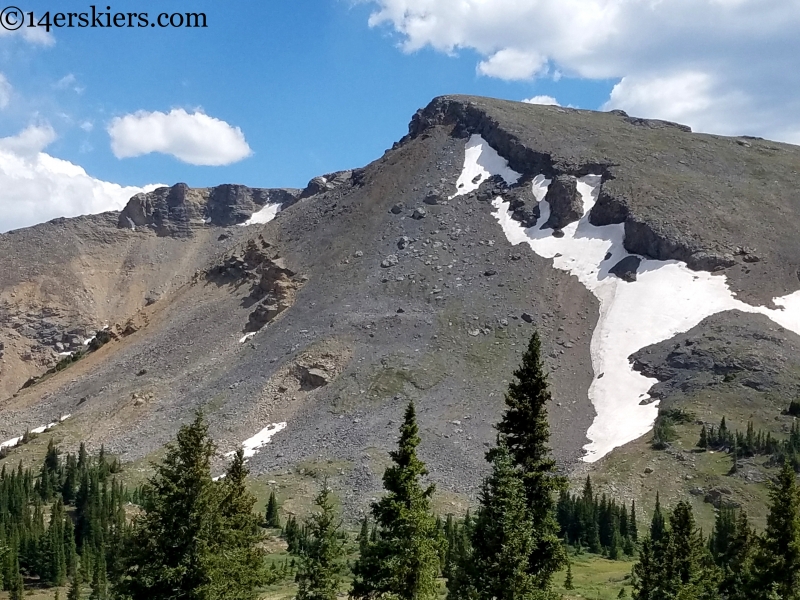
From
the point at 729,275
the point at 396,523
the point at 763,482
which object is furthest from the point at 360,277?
the point at 396,523

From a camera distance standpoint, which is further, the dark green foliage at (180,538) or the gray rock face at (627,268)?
the gray rock face at (627,268)

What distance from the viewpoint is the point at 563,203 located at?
140000 millimetres

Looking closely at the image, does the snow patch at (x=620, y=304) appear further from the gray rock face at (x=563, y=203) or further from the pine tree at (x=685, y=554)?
the pine tree at (x=685, y=554)

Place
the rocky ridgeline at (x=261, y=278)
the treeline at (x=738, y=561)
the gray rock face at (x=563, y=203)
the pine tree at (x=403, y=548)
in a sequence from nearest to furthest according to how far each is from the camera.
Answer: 1. the pine tree at (x=403, y=548)
2. the treeline at (x=738, y=561)
3. the rocky ridgeline at (x=261, y=278)
4. the gray rock face at (x=563, y=203)

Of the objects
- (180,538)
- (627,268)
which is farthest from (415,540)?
(627,268)

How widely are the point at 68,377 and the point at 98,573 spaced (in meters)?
73.3

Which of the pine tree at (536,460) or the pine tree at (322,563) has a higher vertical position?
the pine tree at (536,460)

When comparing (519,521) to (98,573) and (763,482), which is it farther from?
(763,482)

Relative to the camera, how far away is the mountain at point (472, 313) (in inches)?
3868

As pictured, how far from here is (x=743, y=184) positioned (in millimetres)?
144250

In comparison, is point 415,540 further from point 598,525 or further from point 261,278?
point 261,278

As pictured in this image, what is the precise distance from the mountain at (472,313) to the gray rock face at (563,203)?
1.43ft

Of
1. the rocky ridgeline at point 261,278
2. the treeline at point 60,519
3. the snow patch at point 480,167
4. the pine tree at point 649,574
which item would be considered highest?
the snow patch at point 480,167

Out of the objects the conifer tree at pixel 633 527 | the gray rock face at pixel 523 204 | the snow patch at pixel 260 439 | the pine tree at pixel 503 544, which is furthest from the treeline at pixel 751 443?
the pine tree at pixel 503 544
